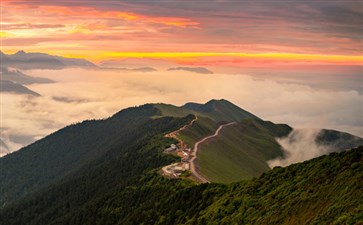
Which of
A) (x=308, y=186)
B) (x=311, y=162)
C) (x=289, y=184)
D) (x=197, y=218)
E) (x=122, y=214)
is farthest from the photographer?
(x=122, y=214)

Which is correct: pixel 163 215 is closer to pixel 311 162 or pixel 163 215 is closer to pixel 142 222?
pixel 142 222

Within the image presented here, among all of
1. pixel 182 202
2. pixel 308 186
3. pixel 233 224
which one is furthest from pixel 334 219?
pixel 182 202

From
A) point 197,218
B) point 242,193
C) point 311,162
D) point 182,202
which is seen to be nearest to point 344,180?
point 311,162

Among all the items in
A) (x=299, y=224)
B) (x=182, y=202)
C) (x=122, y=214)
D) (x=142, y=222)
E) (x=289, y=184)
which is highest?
(x=299, y=224)

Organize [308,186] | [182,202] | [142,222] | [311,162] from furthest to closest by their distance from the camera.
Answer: [142,222], [182,202], [311,162], [308,186]

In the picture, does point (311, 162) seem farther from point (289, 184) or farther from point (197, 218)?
point (197, 218)

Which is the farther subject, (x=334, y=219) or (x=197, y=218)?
(x=197, y=218)

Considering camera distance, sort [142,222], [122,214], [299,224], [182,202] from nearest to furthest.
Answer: [299,224] < [182,202] < [142,222] < [122,214]

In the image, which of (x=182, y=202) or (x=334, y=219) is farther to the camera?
(x=182, y=202)

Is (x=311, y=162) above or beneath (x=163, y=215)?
above
